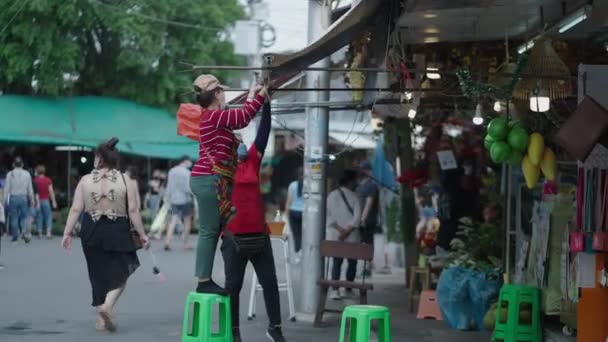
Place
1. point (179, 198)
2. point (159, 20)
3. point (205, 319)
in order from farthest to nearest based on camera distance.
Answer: point (159, 20) < point (179, 198) < point (205, 319)

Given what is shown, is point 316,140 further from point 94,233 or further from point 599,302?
point 599,302

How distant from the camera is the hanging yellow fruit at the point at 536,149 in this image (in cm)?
946

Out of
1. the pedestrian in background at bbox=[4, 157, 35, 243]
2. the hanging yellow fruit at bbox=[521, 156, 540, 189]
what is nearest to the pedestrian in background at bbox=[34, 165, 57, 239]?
the pedestrian in background at bbox=[4, 157, 35, 243]

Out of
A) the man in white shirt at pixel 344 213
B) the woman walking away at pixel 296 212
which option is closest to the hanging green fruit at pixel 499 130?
the man in white shirt at pixel 344 213

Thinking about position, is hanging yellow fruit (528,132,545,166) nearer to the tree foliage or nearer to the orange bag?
the orange bag

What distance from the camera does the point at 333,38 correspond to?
9.41 meters

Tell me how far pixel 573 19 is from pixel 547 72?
0.47 meters

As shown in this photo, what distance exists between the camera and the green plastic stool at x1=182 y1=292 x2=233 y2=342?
359 inches

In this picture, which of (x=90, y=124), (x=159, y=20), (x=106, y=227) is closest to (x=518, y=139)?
(x=106, y=227)

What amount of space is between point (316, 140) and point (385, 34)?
2.77 m

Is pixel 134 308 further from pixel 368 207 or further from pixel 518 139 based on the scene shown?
pixel 518 139

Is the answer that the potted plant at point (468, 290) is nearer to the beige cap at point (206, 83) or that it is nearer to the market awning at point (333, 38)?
the market awning at point (333, 38)

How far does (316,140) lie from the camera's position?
13.0m

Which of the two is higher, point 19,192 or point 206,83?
point 206,83
